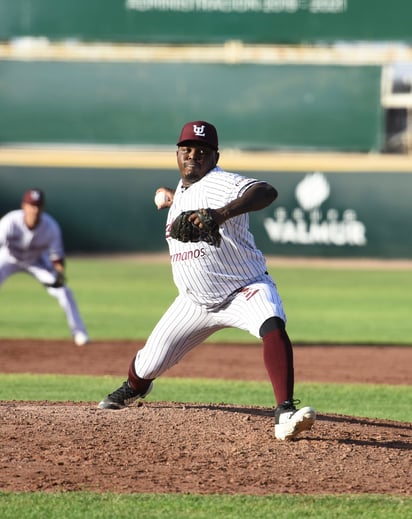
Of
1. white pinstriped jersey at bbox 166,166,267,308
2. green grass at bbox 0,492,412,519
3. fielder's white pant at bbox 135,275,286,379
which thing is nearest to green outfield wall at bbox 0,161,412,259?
fielder's white pant at bbox 135,275,286,379

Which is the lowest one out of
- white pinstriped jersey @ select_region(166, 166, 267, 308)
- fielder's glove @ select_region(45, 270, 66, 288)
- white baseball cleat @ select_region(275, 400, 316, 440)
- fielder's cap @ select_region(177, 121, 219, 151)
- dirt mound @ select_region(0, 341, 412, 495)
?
fielder's glove @ select_region(45, 270, 66, 288)

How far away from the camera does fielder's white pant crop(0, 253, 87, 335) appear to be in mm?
10297

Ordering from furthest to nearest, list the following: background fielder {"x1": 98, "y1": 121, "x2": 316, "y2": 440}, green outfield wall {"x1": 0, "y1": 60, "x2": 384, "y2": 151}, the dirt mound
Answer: green outfield wall {"x1": 0, "y1": 60, "x2": 384, "y2": 151}, background fielder {"x1": 98, "y1": 121, "x2": 316, "y2": 440}, the dirt mound

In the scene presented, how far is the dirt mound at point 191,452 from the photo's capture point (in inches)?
169

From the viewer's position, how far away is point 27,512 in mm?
3881

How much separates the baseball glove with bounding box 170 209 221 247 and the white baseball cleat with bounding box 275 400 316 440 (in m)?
0.81

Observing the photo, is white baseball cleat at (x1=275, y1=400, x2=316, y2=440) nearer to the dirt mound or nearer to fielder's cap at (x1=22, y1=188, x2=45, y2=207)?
the dirt mound

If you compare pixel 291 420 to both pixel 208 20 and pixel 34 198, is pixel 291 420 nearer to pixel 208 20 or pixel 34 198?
pixel 34 198

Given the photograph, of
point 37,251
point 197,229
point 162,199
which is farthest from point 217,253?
point 37,251

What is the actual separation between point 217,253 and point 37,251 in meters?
5.91

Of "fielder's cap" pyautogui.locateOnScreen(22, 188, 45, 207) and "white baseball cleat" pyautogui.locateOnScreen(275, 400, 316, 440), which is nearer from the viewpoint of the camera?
"white baseball cleat" pyautogui.locateOnScreen(275, 400, 316, 440)

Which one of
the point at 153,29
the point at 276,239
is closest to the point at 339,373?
the point at 276,239

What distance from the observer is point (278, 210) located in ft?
67.4

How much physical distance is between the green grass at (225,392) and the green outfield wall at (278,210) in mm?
12468
